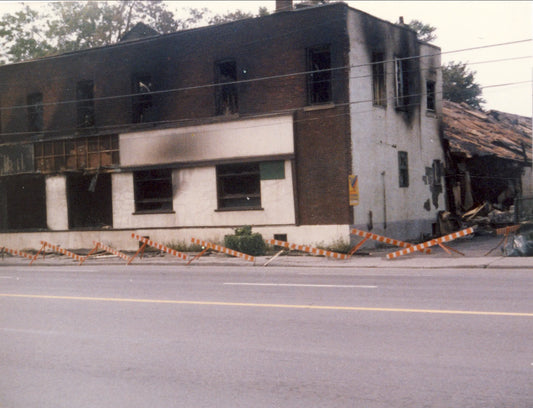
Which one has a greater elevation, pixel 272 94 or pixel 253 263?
pixel 272 94

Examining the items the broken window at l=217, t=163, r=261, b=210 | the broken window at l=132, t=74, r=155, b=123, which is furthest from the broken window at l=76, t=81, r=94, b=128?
the broken window at l=217, t=163, r=261, b=210

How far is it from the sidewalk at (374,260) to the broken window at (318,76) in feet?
19.1

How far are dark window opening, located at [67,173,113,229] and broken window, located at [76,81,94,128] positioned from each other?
98.5 inches

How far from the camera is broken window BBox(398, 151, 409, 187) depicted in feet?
85.3

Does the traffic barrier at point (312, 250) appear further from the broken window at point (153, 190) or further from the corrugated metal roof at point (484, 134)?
the corrugated metal roof at point (484, 134)

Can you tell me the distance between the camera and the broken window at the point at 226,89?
25.1m

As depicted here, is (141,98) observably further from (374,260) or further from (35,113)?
(374,260)

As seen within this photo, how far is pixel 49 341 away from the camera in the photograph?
8.41m

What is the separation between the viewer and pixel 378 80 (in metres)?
24.7

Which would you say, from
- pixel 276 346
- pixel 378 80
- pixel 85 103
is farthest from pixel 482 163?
pixel 276 346

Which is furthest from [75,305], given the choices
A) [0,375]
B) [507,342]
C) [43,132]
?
[43,132]

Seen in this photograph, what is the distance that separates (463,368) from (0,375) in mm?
4844

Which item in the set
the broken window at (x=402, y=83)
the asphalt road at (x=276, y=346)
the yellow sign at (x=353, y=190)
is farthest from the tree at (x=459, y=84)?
the asphalt road at (x=276, y=346)

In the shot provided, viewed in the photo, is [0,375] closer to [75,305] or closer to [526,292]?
[75,305]
